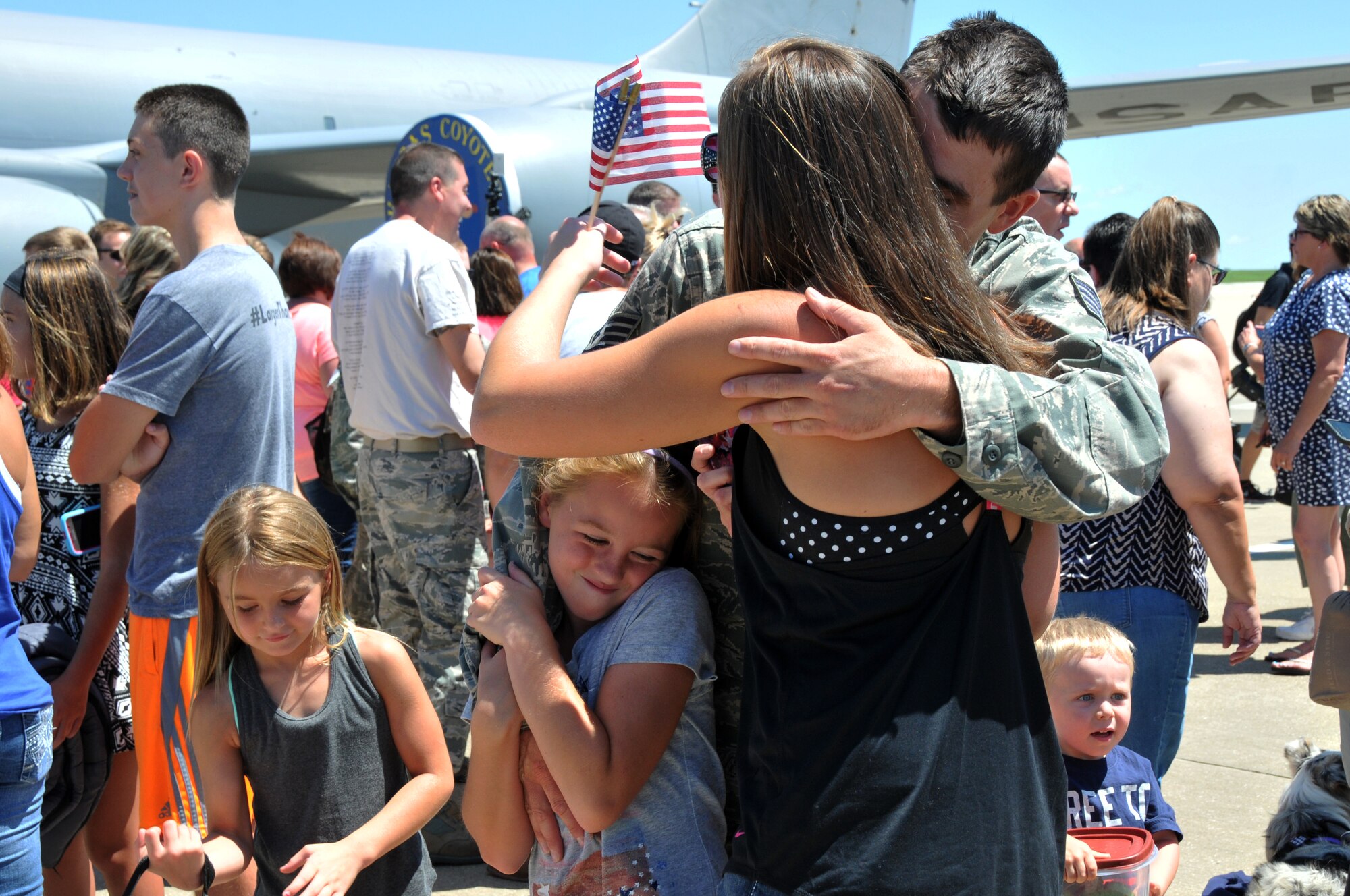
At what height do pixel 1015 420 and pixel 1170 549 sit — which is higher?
pixel 1015 420

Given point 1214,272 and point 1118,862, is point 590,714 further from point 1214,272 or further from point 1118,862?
point 1214,272

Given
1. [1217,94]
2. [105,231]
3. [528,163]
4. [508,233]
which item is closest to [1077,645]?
[508,233]

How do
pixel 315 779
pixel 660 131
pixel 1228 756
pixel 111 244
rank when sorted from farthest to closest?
pixel 111 244, pixel 1228 756, pixel 660 131, pixel 315 779

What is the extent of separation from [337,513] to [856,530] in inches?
174

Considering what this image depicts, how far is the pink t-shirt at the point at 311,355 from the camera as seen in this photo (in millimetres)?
5395

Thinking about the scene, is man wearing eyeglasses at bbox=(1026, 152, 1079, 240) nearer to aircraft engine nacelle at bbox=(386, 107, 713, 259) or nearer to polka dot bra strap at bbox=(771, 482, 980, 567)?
polka dot bra strap at bbox=(771, 482, 980, 567)

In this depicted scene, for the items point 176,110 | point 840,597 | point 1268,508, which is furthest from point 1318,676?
point 1268,508

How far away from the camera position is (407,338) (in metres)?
4.16

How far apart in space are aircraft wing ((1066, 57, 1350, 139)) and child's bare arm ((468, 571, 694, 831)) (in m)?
14.2

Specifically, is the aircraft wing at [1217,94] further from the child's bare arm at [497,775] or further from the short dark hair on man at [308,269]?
the child's bare arm at [497,775]

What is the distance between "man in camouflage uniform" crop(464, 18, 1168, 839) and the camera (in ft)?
4.03

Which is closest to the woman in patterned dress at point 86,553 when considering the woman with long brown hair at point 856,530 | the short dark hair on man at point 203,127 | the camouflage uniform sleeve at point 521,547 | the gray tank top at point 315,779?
the short dark hair on man at point 203,127

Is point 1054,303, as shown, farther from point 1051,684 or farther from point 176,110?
point 176,110

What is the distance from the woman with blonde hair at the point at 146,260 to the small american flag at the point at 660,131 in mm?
2617
